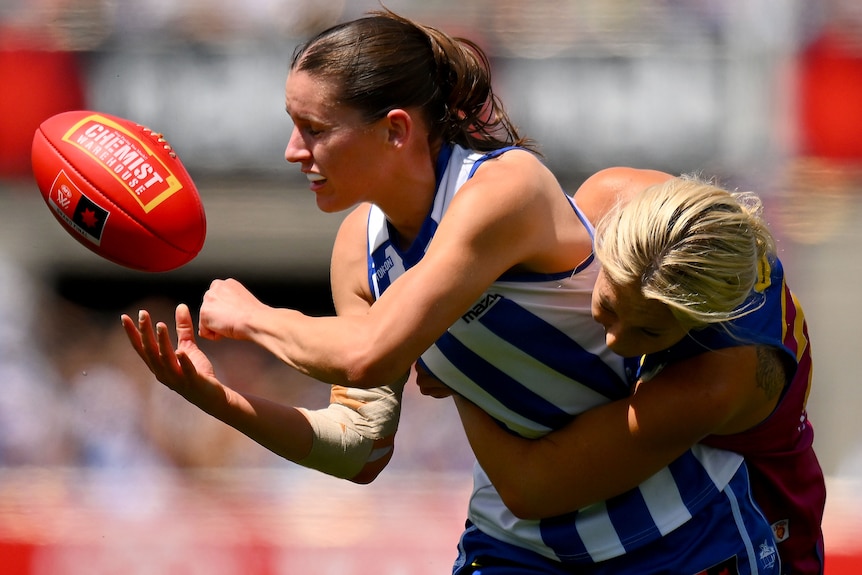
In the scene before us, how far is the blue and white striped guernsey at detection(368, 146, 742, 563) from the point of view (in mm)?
2371

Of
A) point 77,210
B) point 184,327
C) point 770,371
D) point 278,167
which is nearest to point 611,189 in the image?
point 770,371

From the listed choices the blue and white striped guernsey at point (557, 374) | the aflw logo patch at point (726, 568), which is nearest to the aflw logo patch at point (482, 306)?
the blue and white striped guernsey at point (557, 374)

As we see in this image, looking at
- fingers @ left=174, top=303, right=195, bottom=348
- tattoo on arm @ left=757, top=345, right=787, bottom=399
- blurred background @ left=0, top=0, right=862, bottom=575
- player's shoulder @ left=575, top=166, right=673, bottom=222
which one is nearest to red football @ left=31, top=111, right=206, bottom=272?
fingers @ left=174, top=303, right=195, bottom=348

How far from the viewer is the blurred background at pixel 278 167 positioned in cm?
698

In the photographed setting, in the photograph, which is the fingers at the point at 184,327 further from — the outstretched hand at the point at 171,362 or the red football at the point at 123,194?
the red football at the point at 123,194

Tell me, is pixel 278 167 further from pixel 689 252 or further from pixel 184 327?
pixel 689 252

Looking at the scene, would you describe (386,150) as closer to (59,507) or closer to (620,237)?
(620,237)

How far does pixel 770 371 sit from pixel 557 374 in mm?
424

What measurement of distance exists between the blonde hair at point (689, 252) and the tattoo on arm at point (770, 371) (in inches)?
5.0

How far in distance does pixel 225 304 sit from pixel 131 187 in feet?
1.77

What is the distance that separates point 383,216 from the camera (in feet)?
8.43

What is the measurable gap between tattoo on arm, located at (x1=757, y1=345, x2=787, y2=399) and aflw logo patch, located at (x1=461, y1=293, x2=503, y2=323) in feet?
1.72

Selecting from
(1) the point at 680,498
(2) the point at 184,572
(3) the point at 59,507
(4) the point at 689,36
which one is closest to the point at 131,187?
(1) the point at 680,498

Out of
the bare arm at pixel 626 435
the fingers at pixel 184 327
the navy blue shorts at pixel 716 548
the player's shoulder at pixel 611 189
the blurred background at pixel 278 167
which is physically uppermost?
the player's shoulder at pixel 611 189
